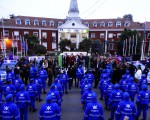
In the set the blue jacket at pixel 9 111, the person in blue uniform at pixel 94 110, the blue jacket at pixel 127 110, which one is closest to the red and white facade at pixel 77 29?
the blue jacket at pixel 127 110

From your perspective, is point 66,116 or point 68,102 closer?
point 66,116

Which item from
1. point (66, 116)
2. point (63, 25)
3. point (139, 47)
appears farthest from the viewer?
point (63, 25)

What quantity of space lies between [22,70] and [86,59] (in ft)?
26.8

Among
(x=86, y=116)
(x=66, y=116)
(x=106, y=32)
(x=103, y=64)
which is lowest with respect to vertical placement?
(x=66, y=116)

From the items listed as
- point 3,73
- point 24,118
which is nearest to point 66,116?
point 24,118

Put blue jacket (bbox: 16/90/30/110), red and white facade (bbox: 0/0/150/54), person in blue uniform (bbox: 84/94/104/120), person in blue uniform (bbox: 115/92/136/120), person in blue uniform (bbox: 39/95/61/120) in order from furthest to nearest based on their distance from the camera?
red and white facade (bbox: 0/0/150/54), blue jacket (bbox: 16/90/30/110), person in blue uniform (bbox: 115/92/136/120), person in blue uniform (bbox: 84/94/104/120), person in blue uniform (bbox: 39/95/61/120)

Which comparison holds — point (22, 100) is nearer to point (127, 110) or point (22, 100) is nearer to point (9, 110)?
point (9, 110)

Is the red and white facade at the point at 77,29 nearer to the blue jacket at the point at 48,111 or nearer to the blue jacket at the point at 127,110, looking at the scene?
the blue jacket at the point at 127,110

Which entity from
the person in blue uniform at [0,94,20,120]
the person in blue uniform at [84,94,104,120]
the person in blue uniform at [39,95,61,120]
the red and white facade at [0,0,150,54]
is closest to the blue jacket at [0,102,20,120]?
the person in blue uniform at [0,94,20,120]

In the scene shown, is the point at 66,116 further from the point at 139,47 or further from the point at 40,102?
the point at 139,47

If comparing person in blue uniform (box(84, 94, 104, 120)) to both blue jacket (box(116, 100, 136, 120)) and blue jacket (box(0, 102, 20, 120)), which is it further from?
blue jacket (box(0, 102, 20, 120))

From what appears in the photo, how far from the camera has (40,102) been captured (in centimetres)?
1294

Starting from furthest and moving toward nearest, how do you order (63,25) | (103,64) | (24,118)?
(63,25)
(103,64)
(24,118)

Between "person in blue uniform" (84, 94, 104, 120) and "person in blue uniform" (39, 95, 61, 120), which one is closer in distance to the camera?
"person in blue uniform" (39, 95, 61, 120)
